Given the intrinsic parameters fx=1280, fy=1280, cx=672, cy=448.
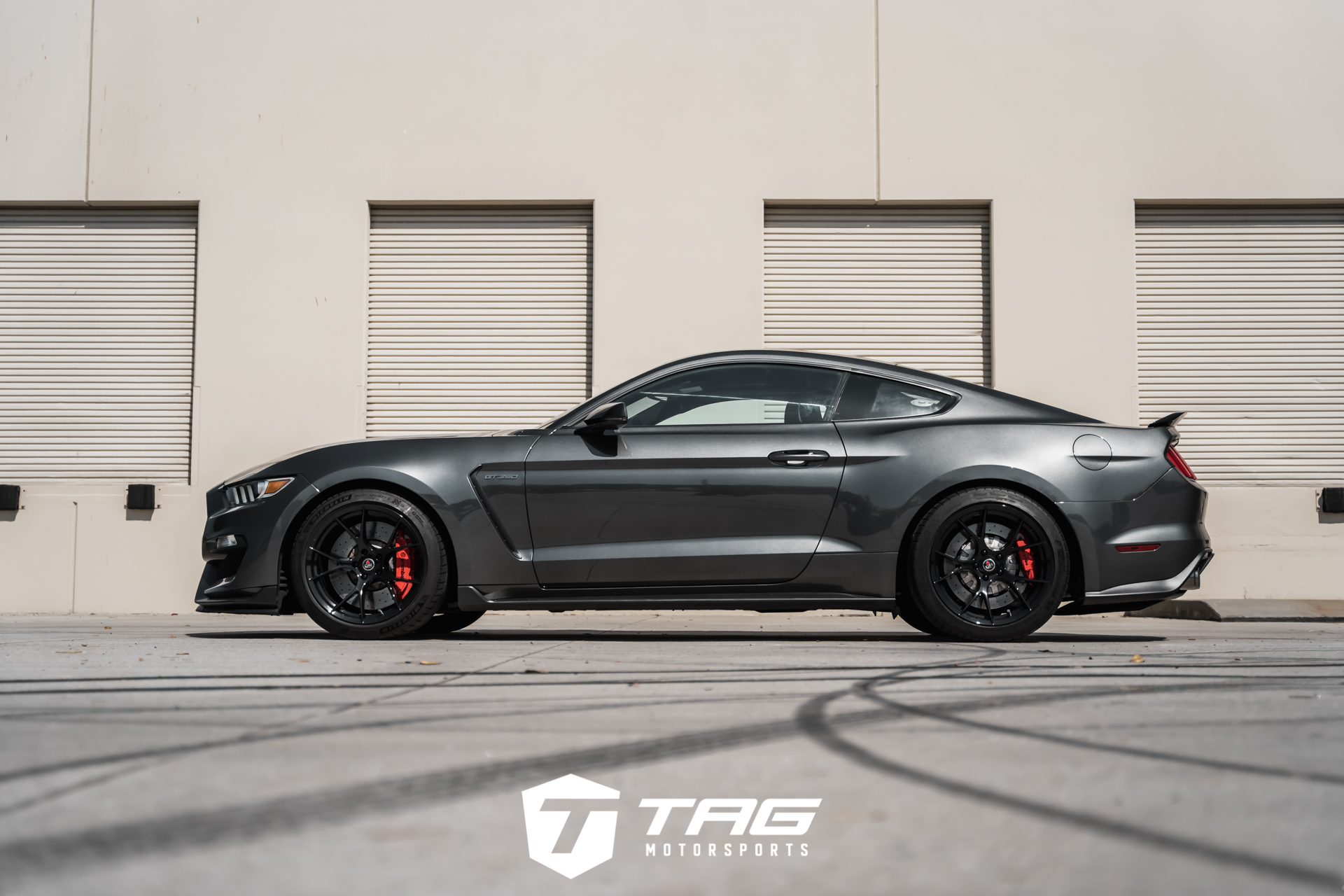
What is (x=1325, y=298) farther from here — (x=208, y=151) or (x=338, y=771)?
(x=338, y=771)

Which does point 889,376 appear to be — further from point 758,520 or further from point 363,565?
point 363,565

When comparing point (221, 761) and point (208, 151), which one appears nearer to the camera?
point (221, 761)

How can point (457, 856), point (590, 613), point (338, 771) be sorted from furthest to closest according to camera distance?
1. point (590, 613)
2. point (338, 771)
3. point (457, 856)

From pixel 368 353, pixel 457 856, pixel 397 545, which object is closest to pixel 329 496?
pixel 397 545

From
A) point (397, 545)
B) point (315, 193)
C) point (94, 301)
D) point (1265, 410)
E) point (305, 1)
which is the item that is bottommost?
point (397, 545)

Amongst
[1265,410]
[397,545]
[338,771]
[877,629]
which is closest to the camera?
[338,771]

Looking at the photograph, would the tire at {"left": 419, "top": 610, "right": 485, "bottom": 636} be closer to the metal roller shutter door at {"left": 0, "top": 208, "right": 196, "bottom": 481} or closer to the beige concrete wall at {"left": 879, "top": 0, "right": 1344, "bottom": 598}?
the metal roller shutter door at {"left": 0, "top": 208, "right": 196, "bottom": 481}

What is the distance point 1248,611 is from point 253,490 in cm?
702

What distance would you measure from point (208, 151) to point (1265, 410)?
941 centimetres

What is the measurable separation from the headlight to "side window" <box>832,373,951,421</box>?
8.67 ft

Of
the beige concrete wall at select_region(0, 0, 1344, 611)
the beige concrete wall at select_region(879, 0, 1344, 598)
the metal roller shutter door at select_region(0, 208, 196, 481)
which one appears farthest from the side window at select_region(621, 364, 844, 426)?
the metal roller shutter door at select_region(0, 208, 196, 481)

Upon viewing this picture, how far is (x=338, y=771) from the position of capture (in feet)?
8.40

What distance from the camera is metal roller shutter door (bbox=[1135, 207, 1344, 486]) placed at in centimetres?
1092

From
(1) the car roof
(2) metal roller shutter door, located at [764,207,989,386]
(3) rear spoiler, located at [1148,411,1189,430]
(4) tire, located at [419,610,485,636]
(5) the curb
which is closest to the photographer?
(3) rear spoiler, located at [1148,411,1189,430]
